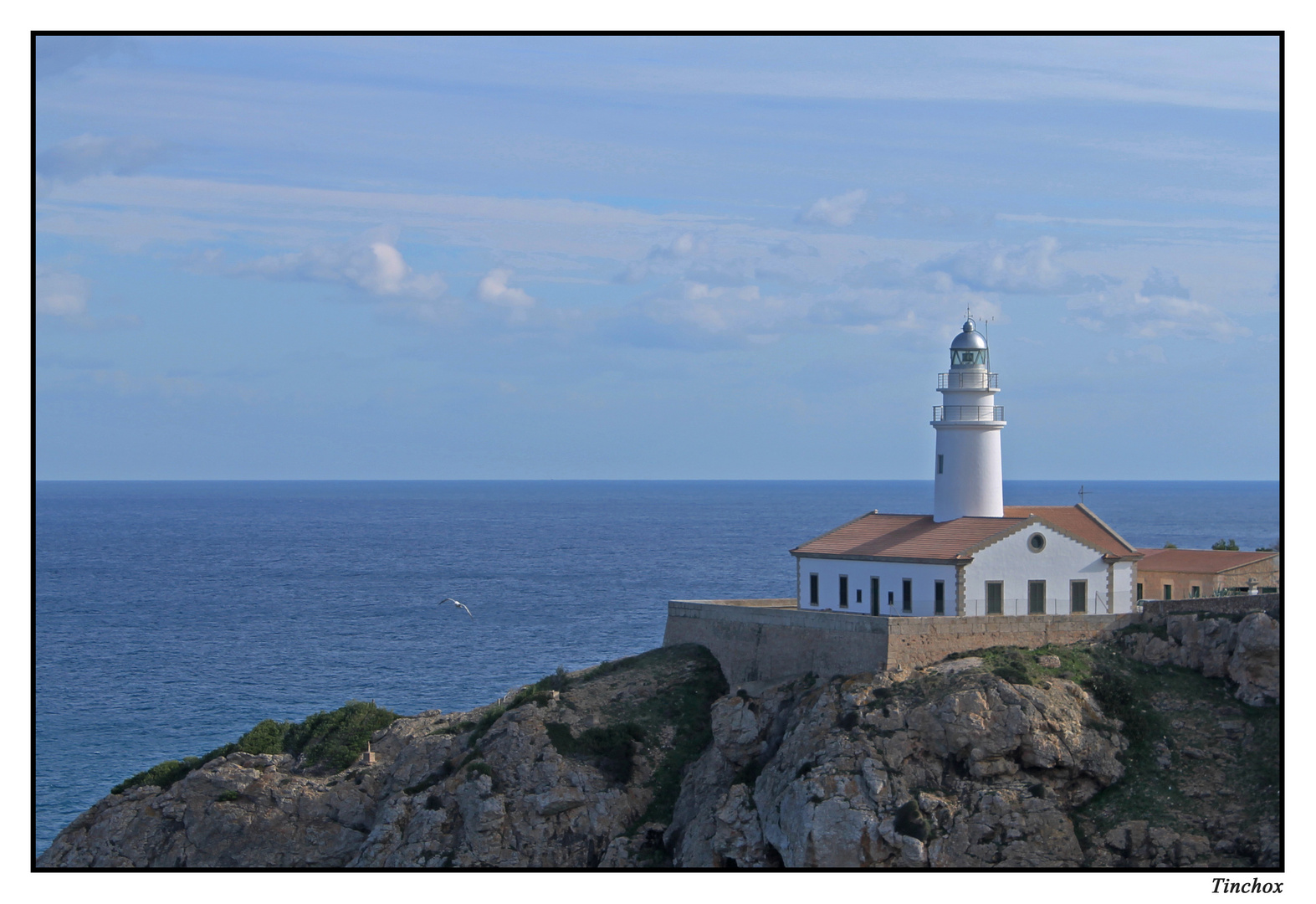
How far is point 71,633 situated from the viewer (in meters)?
88.2

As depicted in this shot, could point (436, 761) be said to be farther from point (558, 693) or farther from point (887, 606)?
point (887, 606)

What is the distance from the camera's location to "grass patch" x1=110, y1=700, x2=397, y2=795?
47.5 metres

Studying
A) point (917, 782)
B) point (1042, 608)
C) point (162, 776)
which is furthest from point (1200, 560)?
point (162, 776)

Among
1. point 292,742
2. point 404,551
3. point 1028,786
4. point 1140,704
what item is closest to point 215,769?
point 292,742

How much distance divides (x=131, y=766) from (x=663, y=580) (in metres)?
62.4

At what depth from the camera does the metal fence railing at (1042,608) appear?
4334cm

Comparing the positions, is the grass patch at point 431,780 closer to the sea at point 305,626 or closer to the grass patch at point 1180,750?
the sea at point 305,626

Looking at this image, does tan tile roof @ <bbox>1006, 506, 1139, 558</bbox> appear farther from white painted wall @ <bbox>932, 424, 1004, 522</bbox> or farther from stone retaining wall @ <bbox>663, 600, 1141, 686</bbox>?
stone retaining wall @ <bbox>663, 600, 1141, 686</bbox>

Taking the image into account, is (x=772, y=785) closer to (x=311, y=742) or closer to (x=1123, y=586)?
A: (x=1123, y=586)

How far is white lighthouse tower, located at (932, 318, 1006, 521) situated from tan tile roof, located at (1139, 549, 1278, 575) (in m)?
6.28

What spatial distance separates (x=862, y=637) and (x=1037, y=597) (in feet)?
21.1

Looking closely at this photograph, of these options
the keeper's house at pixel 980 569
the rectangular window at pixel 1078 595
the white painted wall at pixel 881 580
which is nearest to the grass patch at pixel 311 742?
the white painted wall at pixel 881 580

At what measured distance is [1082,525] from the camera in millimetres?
47594

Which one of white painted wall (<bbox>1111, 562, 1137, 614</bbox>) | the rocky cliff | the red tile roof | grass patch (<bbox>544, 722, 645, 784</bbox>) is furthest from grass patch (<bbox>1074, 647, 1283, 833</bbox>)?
grass patch (<bbox>544, 722, 645, 784</bbox>)
